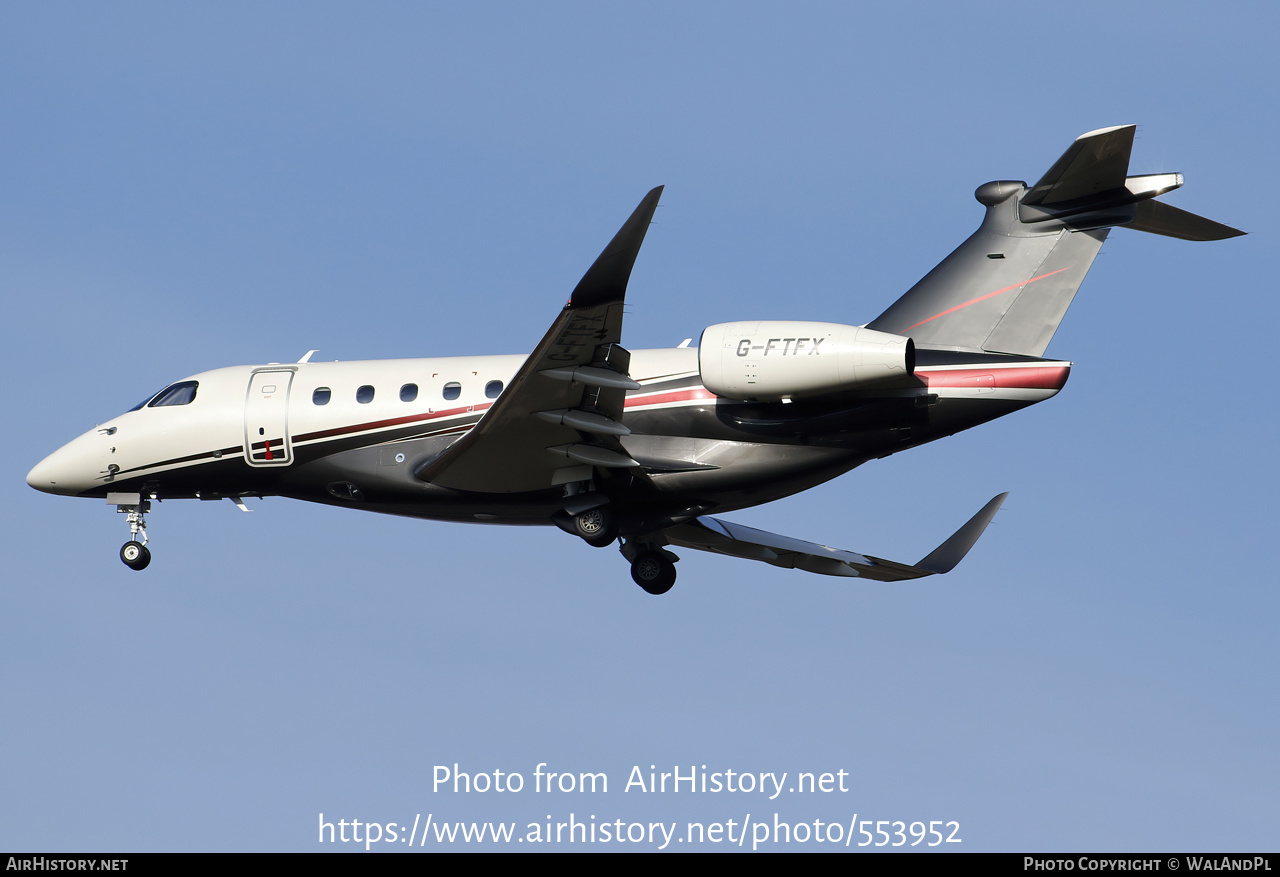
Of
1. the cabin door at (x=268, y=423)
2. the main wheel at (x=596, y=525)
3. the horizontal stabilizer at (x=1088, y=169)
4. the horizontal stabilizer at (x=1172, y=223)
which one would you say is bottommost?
the main wheel at (x=596, y=525)

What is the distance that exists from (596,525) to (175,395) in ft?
26.8

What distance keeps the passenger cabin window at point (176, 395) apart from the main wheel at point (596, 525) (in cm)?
748

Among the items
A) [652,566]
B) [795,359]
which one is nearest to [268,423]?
[652,566]

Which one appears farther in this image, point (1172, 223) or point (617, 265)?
point (1172, 223)

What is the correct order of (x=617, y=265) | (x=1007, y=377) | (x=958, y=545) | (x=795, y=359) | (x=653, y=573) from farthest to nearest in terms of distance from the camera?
(x=958, y=545) < (x=653, y=573) < (x=1007, y=377) < (x=795, y=359) < (x=617, y=265)

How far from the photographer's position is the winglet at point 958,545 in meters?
26.5

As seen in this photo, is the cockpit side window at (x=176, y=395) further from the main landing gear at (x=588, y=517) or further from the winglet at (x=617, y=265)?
the winglet at (x=617, y=265)

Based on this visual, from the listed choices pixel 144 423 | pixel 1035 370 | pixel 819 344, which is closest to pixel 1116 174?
pixel 1035 370

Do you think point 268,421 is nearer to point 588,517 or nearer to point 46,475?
point 46,475

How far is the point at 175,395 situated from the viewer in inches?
995

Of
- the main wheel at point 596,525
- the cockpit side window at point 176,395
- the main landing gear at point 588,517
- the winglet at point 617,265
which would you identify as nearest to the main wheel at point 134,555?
the cockpit side window at point 176,395

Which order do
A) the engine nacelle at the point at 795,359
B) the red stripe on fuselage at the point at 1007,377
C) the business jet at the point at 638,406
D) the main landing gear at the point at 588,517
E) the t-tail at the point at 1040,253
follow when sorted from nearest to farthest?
the engine nacelle at the point at 795,359, the business jet at the point at 638,406, the red stripe on fuselage at the point at 1007,377, the t-tail at the point at 1040,253, the main landing gear at the point at 588,517

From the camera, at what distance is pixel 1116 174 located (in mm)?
21281

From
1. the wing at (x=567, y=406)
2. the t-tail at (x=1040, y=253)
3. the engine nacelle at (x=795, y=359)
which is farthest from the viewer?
the t-tail at (x=1040, y=253)
